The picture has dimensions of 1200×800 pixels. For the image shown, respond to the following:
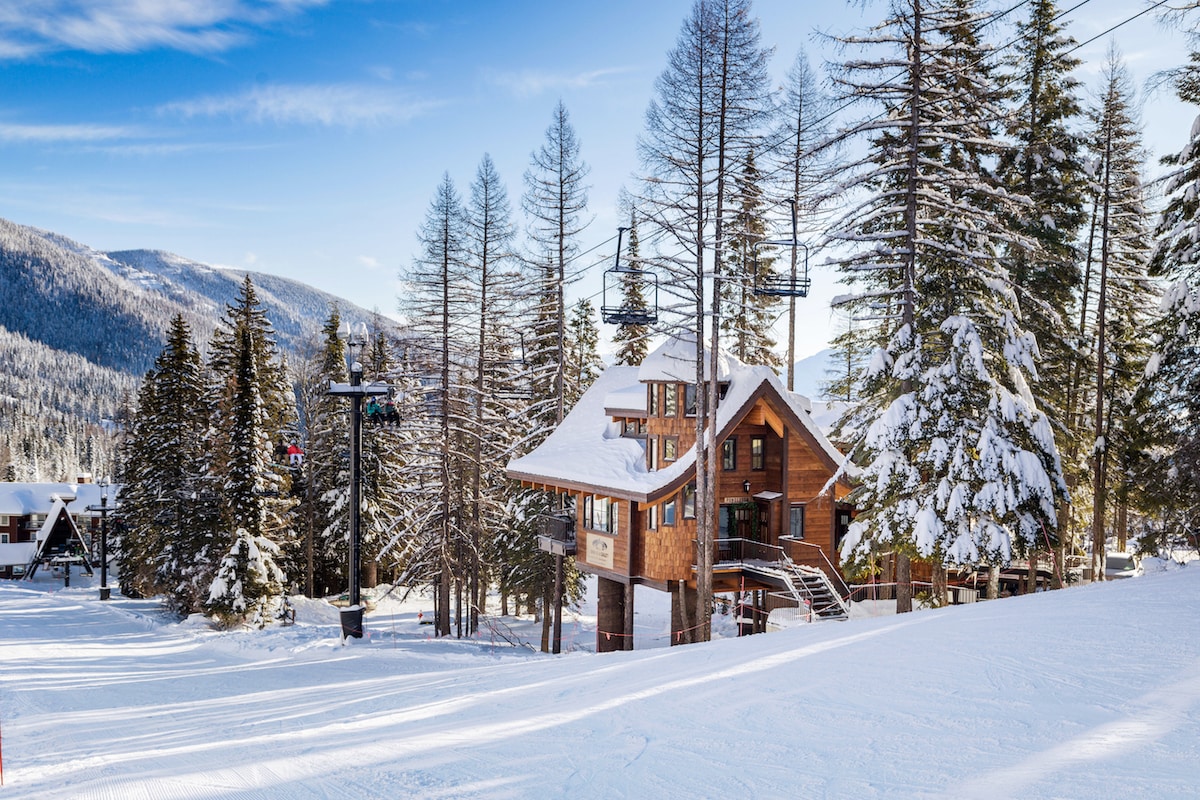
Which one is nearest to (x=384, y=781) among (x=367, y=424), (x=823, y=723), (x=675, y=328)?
(x=823, y=723)

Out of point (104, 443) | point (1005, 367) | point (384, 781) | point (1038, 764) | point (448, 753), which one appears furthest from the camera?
point (104, 443)

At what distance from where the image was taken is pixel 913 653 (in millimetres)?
9367

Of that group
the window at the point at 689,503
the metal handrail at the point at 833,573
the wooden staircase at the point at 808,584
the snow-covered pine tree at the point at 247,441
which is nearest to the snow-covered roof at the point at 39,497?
the snow-covered pine tree at the point at 247,441

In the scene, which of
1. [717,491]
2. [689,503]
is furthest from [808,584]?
[689,503]

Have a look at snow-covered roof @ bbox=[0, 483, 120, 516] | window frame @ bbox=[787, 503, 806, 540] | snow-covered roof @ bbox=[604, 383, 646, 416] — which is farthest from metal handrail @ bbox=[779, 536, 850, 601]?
snow-covered roof @ bbox=[0, 483, 120, 516]

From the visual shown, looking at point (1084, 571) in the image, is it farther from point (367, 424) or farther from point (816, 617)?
point (367, 424)

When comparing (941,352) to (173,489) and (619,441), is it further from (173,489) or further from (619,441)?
(173,489)

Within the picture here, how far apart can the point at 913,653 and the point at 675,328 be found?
11150mm

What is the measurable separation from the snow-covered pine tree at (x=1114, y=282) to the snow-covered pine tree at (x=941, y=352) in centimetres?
585

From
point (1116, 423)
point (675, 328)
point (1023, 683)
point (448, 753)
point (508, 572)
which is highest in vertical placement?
point (675, 328)

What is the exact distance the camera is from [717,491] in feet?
70.5

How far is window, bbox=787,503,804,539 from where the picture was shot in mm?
22234

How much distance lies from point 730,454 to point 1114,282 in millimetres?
16155

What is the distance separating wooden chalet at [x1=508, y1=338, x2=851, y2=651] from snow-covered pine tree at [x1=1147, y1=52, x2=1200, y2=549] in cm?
739
